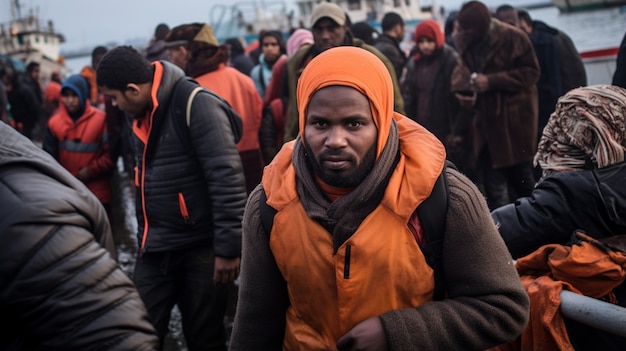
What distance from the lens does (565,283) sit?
8.44ft

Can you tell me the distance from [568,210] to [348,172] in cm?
103

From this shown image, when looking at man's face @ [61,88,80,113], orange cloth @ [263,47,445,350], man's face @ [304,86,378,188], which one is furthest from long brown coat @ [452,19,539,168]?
man's face @ [304,86,378,188]

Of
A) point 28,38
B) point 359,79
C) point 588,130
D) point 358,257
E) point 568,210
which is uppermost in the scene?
point 359,79

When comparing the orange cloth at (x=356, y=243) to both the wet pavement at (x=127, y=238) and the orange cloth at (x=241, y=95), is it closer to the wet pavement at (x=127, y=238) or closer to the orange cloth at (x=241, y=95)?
the wet pavement at (x=127, y=238)

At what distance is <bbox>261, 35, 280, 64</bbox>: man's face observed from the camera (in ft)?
26.6

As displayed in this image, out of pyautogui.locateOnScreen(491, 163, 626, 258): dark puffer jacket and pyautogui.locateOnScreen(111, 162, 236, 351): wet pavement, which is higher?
pyautogui.locateOnScreen(491, 163, 626, 258): dark puffer jacket

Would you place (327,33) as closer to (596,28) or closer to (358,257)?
(358,257)

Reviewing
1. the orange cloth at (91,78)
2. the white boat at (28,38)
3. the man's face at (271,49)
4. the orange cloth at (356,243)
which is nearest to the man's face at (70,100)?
the man's face at (271,49)

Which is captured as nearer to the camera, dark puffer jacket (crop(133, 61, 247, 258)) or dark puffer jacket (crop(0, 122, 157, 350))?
dark puffer jacket (crop(0, 122, 157, 350))

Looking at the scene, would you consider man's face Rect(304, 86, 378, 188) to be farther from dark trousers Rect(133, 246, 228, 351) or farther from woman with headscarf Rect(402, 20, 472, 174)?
woman with headscarf Rect(402, 20, 472, 174)

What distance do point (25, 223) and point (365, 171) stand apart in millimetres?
1083

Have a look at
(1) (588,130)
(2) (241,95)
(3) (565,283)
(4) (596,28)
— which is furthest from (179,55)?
(4) (596,28)

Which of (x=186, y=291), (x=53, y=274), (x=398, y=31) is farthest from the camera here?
(x=398, y=31)

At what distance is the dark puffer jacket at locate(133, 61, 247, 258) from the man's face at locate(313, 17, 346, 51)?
1.89 m
